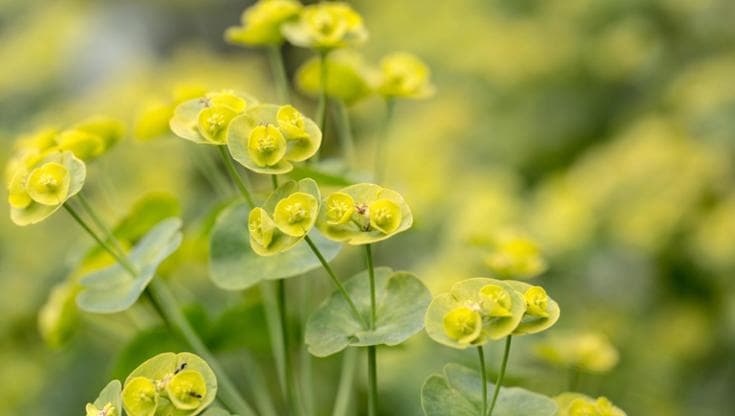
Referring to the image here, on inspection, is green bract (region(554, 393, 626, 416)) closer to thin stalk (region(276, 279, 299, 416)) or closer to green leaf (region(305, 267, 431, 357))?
green leaf (region(305, 267, 431, 357))

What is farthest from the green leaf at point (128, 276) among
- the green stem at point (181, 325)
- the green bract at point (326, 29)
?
the green bract at point (326, 29)

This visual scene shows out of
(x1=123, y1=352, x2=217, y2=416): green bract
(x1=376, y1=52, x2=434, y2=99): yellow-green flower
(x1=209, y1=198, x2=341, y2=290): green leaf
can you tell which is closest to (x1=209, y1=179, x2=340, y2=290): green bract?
(x1=209, y1=198, x2=341, y2=290): green leaf

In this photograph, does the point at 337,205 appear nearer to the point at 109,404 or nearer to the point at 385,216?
the point at 385,216

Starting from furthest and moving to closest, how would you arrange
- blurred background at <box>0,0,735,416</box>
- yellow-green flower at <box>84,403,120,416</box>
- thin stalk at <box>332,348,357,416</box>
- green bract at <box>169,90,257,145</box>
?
1. blurred background at <box>0,0,735,416</box>
2. thin stalk at <box>332,348,357,416</box>
3. green bract at <box>169,90,257,145</box>
4. yellow-green flower at <box>84,403,120,416</box>

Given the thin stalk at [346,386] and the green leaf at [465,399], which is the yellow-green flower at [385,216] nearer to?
the green leaf at [465,399]

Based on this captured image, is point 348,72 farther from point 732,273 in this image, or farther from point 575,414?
point 732,273

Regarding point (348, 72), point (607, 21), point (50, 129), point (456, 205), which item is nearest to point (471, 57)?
point (607, 21)

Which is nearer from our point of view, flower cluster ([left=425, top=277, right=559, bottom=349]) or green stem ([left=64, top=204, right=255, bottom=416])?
flower cluster ([left=425, top=277, right=559, bottom=349])
